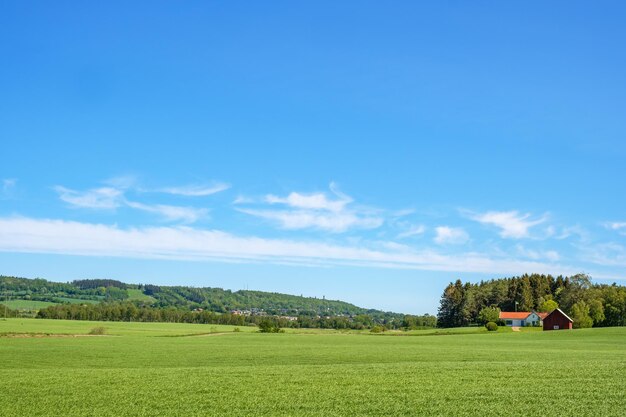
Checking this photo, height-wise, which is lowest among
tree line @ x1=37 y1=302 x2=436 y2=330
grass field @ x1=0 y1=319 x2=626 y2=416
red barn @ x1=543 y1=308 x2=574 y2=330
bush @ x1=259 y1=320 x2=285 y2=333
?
tree line @ x1=37 y1=302 x2=436 y2=330

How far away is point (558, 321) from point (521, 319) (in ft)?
115

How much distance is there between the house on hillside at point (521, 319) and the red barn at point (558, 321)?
1184 inches

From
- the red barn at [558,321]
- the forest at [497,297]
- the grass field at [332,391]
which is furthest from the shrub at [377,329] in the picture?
the grass field at [332,391]

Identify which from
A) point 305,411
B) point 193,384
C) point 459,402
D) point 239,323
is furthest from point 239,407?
point 239,323

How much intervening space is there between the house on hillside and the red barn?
30065 millimetres

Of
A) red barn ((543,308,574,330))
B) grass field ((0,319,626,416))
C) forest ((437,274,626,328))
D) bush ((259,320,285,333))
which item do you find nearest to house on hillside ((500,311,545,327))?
forest ((437,274,626,328))

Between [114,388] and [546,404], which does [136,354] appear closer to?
[114,388]

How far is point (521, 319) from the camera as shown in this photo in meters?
137

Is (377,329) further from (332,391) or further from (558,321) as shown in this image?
(332,391)

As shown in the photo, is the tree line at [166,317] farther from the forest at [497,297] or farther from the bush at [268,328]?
the bush at [268,328]

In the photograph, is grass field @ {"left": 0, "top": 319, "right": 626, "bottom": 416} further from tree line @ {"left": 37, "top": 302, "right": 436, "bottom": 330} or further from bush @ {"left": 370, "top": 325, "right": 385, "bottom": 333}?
tree line @ {"left": 37, "top": 302, "right": 436, "bottom": 330}

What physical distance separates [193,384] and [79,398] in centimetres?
470

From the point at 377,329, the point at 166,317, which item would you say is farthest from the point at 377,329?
the point at 166,317

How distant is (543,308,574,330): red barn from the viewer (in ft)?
335
